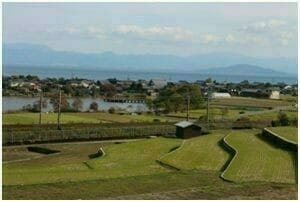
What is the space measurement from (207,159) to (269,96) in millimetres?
63071

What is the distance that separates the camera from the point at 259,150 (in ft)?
69.0

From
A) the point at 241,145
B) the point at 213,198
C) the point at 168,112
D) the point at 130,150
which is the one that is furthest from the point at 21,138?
the point at 168,112

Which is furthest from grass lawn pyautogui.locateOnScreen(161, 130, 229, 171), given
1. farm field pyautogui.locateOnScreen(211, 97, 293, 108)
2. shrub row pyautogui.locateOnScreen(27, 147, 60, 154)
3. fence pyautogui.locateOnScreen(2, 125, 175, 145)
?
farm field pyautogui.locateOnScreen(211, 97, 293, 108)

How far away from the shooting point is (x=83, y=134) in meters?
31.1

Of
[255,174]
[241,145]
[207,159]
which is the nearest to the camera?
[255,174]

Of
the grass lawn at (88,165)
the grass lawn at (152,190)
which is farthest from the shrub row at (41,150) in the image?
the grass lawn at (152,190)

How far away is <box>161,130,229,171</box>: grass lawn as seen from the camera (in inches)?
740

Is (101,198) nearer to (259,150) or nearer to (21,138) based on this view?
(259,150)

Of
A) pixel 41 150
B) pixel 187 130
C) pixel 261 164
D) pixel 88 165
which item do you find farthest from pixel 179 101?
pixel 261 164

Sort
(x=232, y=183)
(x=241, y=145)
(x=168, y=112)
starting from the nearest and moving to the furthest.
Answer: (x=232, y=183) → (x=241, y=145) → (x=168, y=112)

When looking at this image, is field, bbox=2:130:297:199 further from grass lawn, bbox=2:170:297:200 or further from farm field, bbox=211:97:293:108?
farm field, bbox=211:97:293:108

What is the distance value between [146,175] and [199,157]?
174 inches

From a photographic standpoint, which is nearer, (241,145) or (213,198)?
(213,198)

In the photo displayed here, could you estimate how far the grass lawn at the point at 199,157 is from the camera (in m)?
18.8
